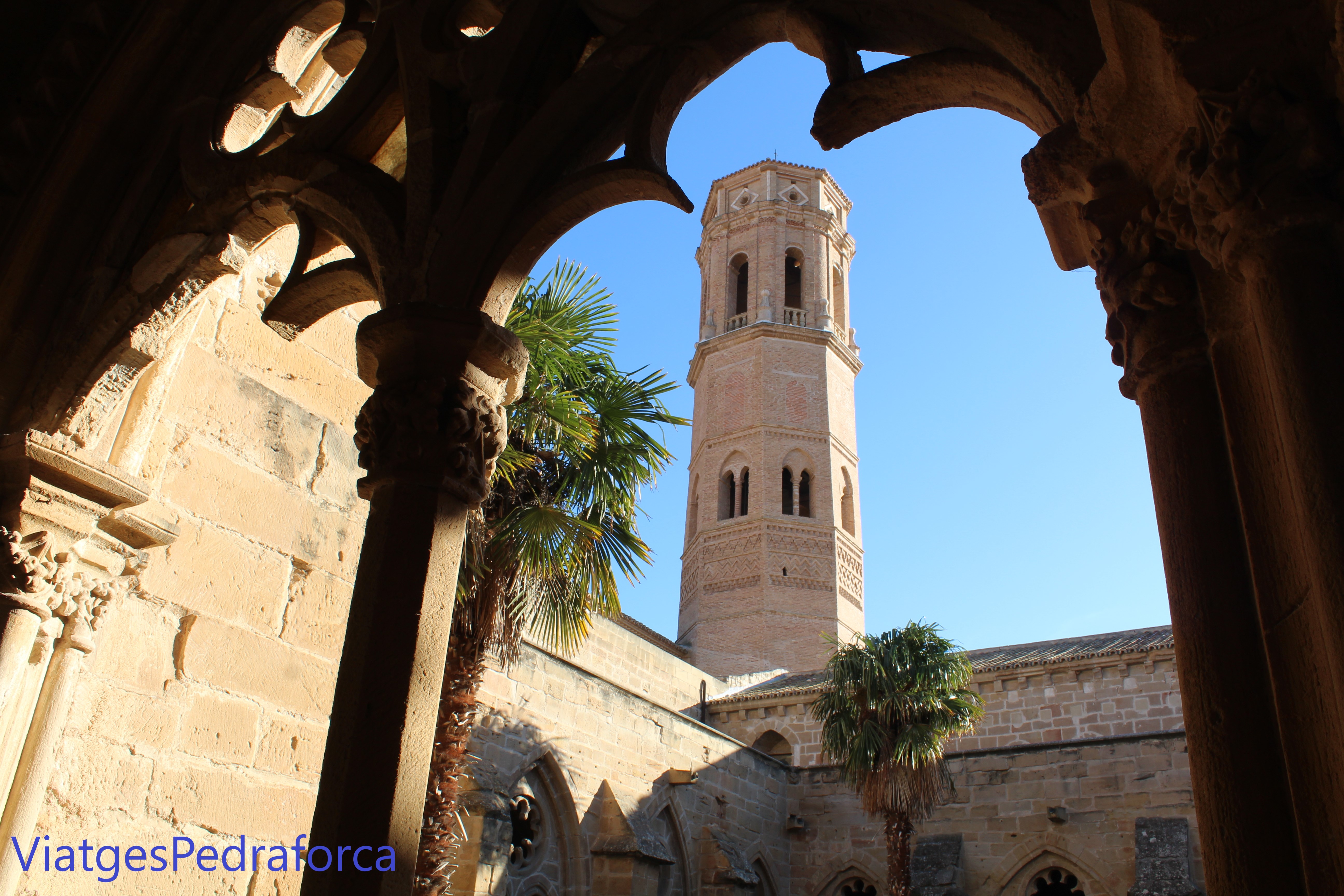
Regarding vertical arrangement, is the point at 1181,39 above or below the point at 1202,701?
above

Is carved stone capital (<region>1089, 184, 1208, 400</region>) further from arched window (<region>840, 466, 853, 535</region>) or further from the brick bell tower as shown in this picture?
arched window (<region>840, 466, 853, 535</region>)

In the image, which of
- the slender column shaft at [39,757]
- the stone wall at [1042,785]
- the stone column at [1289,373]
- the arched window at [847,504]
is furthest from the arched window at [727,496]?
the stone column at [1289,373]

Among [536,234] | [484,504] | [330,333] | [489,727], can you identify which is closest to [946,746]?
[489,727]

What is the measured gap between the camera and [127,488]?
3.50 metres

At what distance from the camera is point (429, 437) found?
2.44 metres

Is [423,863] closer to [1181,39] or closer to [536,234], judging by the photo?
[536,234]

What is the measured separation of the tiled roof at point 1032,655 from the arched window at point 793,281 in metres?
14.0

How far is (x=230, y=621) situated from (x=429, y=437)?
6.45ft

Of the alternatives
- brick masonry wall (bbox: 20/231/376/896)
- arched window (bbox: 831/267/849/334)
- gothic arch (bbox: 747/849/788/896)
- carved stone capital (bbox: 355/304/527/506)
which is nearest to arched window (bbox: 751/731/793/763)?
gothic arch (bbox: 747/849/788/896)

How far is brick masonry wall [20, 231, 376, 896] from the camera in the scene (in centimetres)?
343

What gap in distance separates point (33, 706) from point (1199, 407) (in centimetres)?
344

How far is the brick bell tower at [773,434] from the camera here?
94.1ft

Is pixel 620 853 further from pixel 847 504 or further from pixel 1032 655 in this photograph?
pixel 847 504

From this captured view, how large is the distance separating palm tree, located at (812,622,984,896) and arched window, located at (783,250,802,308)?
20.1m
